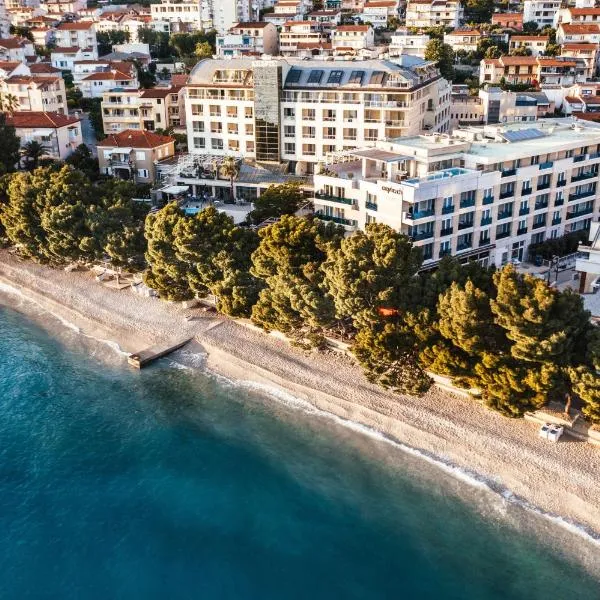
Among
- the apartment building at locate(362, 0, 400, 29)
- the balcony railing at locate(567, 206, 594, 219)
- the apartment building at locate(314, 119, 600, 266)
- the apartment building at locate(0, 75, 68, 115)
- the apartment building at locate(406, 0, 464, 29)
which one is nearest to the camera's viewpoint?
the apartment building at locate(314, 119, 600, 266)

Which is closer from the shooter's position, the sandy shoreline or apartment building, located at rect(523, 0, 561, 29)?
the sandy shoreline

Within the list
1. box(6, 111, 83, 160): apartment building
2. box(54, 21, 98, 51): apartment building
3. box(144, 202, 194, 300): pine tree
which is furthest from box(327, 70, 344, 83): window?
box(54, 21, 98, 51): apartment building

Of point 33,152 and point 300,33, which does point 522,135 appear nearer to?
point 33,152

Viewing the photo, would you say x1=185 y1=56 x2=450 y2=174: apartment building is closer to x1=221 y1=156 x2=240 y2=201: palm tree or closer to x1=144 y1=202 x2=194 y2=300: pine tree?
x1=221 y1=156 x2=240 y2=201: palm tree

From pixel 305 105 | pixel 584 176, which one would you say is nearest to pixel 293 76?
pixel 305 105

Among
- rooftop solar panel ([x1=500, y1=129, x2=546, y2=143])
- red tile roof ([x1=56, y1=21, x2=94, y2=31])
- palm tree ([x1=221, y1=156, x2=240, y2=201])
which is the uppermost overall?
red tile roof ([x1=56, y1=21, x2=94, y2=31])

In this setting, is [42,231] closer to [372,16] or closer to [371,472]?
[371,472]
